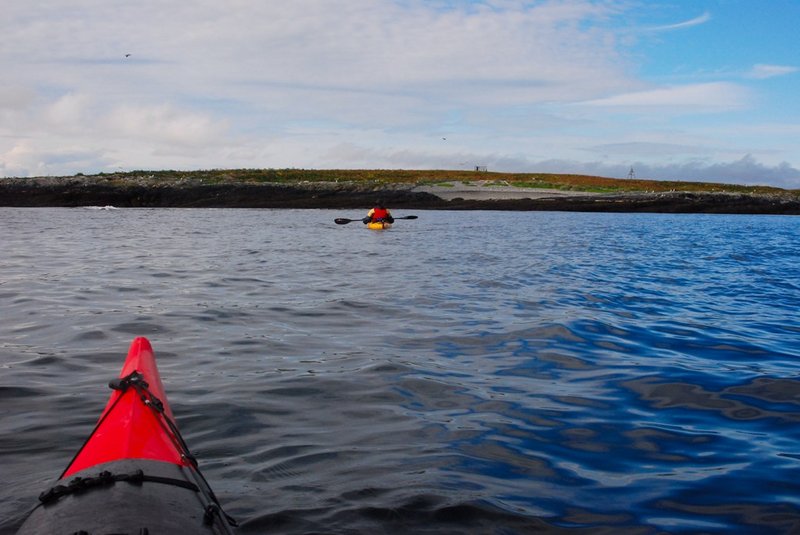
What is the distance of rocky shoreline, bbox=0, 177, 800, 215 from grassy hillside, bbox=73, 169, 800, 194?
440cm

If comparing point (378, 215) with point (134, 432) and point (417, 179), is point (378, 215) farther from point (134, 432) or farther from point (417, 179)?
point (417, 179)

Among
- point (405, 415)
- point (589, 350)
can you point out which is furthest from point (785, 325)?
point (405, 415)

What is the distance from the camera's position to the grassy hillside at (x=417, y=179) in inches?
2466

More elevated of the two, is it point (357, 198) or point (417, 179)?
point (417, 179)

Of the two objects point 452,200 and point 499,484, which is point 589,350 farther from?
point 452,200

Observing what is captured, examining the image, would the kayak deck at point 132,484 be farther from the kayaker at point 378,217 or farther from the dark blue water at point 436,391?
the kayaker at point 378,217

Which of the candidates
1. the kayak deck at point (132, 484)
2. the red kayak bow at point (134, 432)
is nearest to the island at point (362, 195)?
the red kayak bow at point (134, 432)

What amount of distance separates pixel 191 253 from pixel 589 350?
13.7 m

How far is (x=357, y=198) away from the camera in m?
52.2

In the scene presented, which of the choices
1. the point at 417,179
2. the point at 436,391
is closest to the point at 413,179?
the point at 417,179

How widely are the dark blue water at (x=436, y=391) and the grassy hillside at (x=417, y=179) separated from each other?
47.8m

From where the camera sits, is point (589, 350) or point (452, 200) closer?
point (589, 350)

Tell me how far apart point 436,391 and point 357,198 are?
45.8 m

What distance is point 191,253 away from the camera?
1977cm
